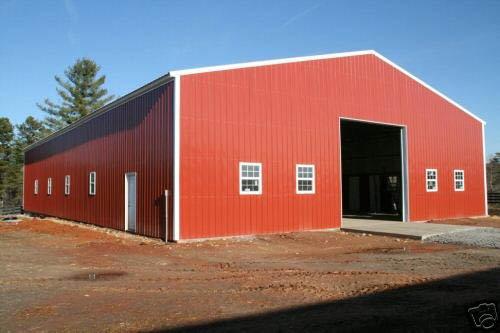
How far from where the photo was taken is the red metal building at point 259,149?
51.6 feet

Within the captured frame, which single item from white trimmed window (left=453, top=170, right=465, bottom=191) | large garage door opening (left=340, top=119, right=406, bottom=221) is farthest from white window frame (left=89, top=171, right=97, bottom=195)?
white trimmed window (left=453, top=170, right=465, bottom=191)

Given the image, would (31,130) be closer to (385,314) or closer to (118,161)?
(118,161)

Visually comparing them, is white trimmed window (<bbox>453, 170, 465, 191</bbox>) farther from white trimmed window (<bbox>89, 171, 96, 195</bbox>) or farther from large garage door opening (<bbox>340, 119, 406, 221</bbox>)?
white trimmed window (<bbox>89, 171, 96, 195</bbox>)

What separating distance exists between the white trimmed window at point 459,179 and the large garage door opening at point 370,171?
9.54 ft

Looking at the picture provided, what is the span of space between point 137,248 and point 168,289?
6.13 m

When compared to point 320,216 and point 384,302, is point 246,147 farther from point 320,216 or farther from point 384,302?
point 384,302

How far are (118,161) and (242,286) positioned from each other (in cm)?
1254

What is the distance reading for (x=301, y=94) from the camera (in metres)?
18.6

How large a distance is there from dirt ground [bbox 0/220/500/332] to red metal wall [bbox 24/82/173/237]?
2.31 metres

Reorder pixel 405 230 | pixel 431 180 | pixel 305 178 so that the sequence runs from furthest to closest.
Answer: pixel 431 180 < pixel 305 178 < pixel 405 230

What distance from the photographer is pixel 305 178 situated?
60.7 ft

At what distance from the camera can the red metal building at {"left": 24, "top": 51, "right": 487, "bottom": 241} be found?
51.6 ft

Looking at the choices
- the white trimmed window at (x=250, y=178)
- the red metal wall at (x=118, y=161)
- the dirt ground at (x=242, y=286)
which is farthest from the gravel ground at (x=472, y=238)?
the red metal wall at (x=118, y=161)

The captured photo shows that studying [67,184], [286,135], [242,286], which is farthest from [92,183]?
[242,286]
